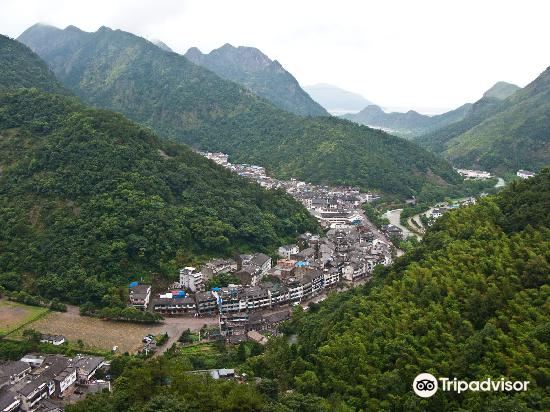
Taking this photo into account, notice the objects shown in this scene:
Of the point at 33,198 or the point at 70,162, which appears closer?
the point at 33,198

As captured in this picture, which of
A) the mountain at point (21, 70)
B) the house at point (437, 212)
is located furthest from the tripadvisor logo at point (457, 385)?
the mountain at point (21, 70)

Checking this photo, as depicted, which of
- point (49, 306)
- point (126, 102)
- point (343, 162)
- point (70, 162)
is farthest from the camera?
point (126, 102)

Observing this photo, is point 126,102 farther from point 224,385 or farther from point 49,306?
point 224,385

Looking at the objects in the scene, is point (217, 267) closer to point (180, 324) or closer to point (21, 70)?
point (180, 324)

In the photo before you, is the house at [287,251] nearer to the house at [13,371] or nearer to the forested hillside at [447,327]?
the forested hillside at [447,327]

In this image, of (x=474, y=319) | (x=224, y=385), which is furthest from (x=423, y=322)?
(x=224, y=385)

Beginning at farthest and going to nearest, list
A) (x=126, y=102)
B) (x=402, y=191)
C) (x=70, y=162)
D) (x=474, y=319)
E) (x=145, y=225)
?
(x=126, y=102)
(x=402, y=191)
(x=70, y=162)
(x=145, y=225)
(x=474, y=319)

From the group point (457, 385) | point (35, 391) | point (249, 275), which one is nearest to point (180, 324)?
point (249, 275)
